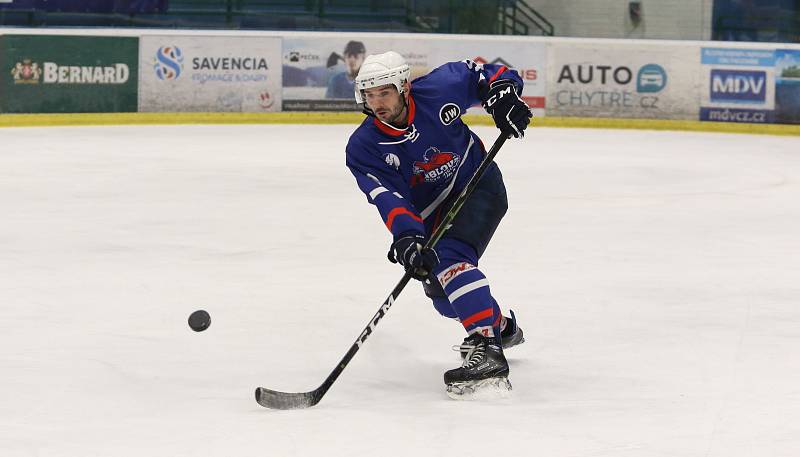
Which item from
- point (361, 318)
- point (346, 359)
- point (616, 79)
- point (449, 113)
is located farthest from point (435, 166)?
point (616, 79)

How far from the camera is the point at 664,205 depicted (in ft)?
23.7

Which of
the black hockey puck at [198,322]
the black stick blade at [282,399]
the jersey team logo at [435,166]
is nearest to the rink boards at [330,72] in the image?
the black hockey puck at [198,322]

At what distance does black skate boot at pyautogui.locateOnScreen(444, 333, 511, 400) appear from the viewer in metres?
3.28

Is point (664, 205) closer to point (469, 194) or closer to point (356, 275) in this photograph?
point (356, 275)

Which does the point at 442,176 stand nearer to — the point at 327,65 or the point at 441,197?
the point at 441,197

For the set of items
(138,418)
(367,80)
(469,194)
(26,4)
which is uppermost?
(26,4)

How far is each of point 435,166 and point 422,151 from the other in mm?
84

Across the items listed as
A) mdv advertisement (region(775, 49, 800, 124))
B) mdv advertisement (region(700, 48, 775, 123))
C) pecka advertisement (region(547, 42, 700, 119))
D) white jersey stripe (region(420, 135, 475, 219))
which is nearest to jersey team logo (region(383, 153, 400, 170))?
white jersey stripe (region(420, 135, 475, 219))

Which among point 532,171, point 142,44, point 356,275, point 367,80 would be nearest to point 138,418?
point 367,80

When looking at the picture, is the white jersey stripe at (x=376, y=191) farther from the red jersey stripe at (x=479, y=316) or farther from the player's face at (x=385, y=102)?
the red jersey stripe at (x=479, y=316)

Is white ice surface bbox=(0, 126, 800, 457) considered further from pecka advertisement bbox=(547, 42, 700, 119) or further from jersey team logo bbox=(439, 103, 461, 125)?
pecka advertisement bbox=(547, 42, 700, 119)

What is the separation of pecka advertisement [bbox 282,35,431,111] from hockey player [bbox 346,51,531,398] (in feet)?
27.2

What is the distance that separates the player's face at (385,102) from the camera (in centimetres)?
332

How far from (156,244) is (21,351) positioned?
200 cm
